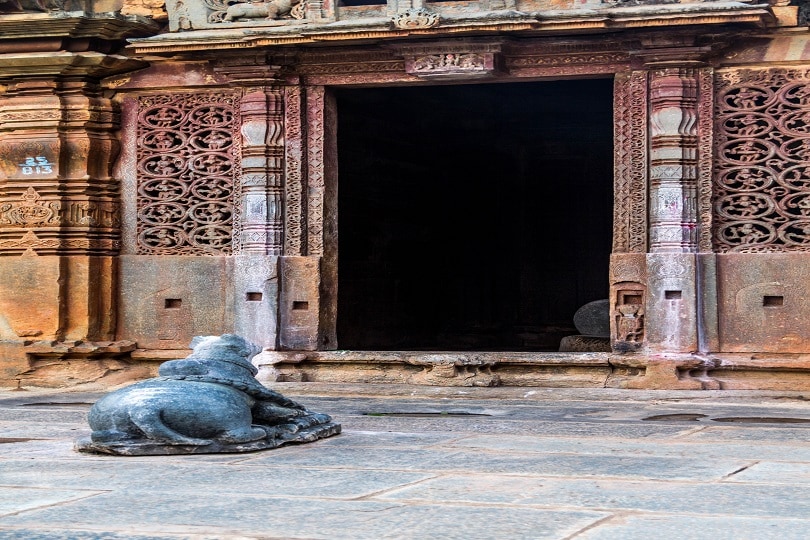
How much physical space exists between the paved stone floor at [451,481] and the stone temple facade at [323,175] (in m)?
1.72

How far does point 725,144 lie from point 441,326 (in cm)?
694

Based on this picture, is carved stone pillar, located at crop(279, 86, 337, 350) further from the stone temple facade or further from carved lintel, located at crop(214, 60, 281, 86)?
carved lintel, located at crop(214, 60, 281, 86)

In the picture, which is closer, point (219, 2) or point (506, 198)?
point (219, 2)

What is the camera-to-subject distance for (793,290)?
11.1m

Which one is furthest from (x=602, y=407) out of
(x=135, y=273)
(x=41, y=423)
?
(x=135, y=273)

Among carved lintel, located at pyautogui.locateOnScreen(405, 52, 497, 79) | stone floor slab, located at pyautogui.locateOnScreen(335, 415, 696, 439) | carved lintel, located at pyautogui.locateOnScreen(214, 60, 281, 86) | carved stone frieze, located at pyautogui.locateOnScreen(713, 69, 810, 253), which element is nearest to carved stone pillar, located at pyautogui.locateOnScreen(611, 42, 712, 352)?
carved stone frieze, located at pyautogui.locateOnScreen(713, 69, 810, 253)

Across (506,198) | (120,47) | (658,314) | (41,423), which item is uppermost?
(120,47)

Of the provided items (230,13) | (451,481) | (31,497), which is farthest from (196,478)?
(230,13)

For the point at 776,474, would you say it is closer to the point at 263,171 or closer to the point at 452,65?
the point at 452,65

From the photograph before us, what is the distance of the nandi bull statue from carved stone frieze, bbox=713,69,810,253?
16.5 feet

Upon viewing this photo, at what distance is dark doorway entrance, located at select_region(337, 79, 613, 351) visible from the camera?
55.3 feet

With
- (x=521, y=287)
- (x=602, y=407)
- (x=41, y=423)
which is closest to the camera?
(x=41, y=423)

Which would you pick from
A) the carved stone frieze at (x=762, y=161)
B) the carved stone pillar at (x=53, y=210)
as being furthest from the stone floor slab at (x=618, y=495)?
the carved stone pillar at (x=53, y=210)

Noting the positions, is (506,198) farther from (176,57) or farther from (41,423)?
(41,423)
